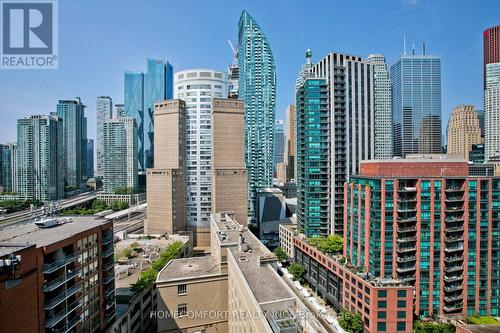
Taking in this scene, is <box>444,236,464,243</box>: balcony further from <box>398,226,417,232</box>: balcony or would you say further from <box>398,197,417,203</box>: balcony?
<box>398,197,417,203</box>: balcony

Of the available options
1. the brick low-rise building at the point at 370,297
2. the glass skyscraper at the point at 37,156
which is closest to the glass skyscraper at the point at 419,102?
the brick low-rise building at the point at 370,297

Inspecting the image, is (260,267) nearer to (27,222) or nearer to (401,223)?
(27,222)

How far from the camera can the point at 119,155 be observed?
143 metres

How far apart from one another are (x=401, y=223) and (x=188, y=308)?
35.3 metres

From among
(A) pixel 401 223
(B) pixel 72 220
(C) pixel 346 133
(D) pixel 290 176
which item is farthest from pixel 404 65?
(B) pixel 72 220

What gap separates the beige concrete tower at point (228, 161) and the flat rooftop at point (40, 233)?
1680 inches

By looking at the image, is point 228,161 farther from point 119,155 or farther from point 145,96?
point 145,96

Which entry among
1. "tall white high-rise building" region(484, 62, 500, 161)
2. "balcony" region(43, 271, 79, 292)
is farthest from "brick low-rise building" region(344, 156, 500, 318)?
"tall white high-rise building" region(484, 62, 500, 161)

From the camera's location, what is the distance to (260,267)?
28188 mm

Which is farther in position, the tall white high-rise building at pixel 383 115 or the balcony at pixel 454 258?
the tall white high-rise building at pixel 383 115

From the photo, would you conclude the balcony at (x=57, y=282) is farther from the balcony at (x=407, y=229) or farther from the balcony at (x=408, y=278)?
the balcony at (x=408, y=278)

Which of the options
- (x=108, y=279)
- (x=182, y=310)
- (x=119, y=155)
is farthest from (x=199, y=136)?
(x=119, y=155)

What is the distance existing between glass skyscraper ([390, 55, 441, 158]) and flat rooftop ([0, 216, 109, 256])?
182020 mm

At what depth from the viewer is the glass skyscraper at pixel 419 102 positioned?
164 metres
